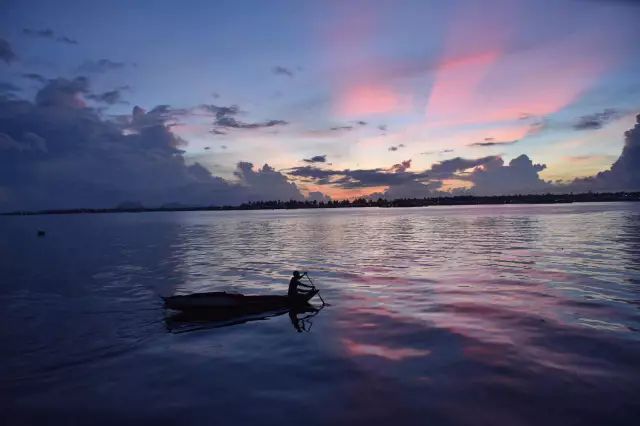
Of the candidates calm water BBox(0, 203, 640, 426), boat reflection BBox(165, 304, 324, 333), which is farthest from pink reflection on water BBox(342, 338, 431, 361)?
boat reflection BBox(165, 304, 324, 333)

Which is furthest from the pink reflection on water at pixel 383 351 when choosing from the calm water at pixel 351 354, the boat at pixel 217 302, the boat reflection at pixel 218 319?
the boat at pixel 217 302

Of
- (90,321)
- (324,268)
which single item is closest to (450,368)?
(90,321)

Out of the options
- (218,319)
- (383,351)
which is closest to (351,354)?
(383,351)

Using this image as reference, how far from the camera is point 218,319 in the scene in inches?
1086

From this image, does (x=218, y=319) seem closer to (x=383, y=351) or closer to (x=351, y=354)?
(x=351, y=354)

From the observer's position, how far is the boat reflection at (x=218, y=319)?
26453mm

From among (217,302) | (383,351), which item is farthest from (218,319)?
(383,351)

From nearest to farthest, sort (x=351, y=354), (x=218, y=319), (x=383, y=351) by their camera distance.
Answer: (x=351, y=354) < (x=383, y=351) < (x=218, y=319)

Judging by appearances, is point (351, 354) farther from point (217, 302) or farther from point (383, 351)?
point (217, 302)

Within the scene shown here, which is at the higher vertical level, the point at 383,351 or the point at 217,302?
the point at 217,302

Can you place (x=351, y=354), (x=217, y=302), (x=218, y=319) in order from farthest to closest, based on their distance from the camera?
(x=217, y=302) → (x=218, y=319) → (x=351, y=354)

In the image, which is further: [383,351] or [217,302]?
[217,302]

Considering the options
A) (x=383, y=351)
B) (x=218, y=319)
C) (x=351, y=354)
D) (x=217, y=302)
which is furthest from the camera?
(x=217, y=302)

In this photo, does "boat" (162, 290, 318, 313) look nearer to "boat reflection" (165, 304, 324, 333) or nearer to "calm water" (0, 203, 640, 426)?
"boat reflection" (165, 304, 324, 333)
